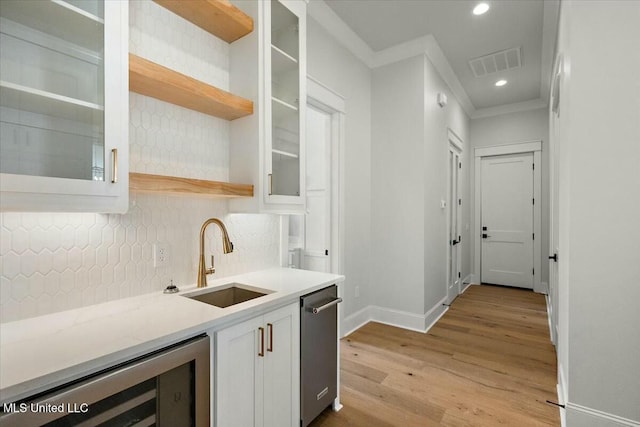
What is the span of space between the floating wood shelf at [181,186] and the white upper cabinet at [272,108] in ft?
0.42

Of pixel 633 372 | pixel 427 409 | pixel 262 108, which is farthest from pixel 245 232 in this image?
pixel 633 372

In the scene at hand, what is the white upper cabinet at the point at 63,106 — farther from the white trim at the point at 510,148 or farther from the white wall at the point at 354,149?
the white trim at the point at 510,148

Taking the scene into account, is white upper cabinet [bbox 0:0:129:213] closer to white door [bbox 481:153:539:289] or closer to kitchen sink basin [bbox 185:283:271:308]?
kitchen sink basin [bbox 185:283:271:308]

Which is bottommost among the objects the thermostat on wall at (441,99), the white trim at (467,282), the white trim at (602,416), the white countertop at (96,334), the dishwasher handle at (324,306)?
the white trim at (467,282)

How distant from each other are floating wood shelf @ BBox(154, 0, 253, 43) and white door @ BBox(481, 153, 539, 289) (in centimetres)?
500

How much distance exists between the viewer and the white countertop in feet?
2.75

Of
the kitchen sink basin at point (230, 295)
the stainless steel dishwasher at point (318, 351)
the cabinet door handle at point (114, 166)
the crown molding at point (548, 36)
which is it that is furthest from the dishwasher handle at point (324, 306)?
the crown molding at point (548, 36)

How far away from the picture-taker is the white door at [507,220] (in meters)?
5.16

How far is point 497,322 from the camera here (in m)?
3.67

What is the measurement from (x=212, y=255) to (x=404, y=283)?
227cm

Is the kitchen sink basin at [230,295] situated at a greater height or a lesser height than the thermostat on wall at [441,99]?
lesser

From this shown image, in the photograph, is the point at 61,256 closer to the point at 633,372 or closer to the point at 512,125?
the point at 633,372

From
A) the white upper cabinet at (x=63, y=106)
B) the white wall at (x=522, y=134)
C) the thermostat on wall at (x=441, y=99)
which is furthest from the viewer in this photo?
the white wall at (x=522, y=134)

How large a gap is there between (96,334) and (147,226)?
0.64 metres
